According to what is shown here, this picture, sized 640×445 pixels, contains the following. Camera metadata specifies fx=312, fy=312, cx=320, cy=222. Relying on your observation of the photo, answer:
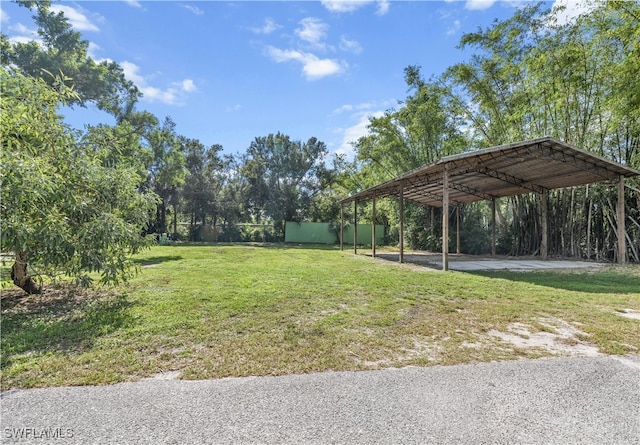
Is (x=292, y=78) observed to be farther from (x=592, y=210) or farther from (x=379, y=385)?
(x=592, y=210)

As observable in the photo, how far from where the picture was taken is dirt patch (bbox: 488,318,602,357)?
8.11ft

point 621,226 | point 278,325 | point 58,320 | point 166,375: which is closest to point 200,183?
point 58,320

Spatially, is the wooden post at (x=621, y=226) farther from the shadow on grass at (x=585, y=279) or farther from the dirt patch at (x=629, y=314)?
the dirt patch at (x=629, y=314)

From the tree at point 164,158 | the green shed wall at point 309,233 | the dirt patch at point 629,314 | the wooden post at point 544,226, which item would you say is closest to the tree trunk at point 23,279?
the dirt patch at point 629,314

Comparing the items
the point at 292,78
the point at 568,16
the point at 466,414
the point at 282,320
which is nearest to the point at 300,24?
the point at 292,78

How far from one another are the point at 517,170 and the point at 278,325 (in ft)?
29.5

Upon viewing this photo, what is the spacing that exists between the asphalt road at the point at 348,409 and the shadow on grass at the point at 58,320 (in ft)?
2.80

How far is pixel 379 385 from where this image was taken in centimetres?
188

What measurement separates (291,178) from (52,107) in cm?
1683

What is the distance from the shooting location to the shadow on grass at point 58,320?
2.49 m

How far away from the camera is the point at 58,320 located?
3.15 metres

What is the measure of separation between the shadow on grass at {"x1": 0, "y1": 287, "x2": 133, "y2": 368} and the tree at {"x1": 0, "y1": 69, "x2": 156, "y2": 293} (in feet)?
1.37

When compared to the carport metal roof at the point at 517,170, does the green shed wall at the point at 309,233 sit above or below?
below

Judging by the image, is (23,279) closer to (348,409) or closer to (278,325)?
(278,325)
